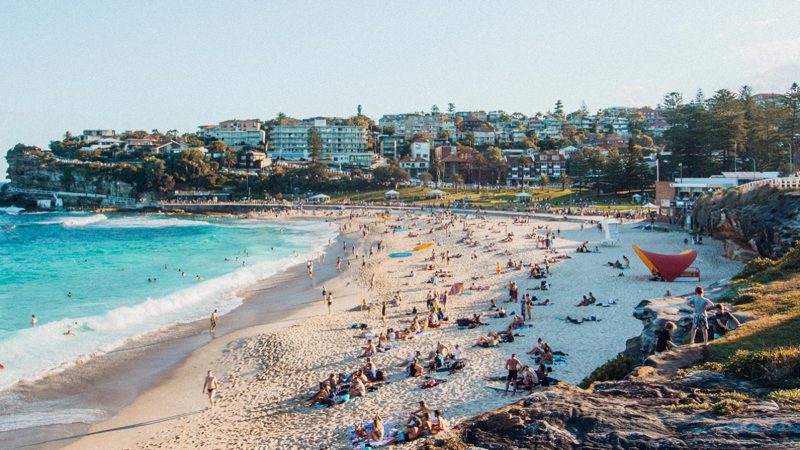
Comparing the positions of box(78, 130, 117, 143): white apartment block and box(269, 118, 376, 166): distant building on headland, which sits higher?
box(78, 130, 117, 143): white apartment block

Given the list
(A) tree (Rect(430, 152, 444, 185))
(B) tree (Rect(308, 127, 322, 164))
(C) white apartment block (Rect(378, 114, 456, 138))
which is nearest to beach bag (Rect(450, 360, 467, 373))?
(A) tree (Rect(430, 152, 444, 185))

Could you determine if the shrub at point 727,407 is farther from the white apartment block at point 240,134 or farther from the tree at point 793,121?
the white apartment block at point 240,134

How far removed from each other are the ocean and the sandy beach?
3.54m

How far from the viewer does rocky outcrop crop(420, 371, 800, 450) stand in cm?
576

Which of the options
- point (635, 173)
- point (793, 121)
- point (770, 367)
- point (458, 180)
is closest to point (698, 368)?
point (770, 367)

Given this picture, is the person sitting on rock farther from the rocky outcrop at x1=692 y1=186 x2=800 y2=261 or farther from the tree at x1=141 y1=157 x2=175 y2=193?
the tree at x1=141 y1=157 x2=175 y2=193

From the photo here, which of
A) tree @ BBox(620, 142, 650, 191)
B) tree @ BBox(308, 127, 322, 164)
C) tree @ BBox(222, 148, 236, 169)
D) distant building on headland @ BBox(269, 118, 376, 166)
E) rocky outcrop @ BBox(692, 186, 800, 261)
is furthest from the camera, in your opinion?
tree @ BBox(308, 127, 322, 164)

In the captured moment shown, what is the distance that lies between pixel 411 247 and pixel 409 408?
28062mm

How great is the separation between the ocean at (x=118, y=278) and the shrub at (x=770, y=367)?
620 inches

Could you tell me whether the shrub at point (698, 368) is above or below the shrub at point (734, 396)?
below

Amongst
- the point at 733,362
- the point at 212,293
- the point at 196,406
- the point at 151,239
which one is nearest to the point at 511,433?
the point at 733,362

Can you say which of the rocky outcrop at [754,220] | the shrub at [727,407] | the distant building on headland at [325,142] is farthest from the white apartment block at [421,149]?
the shrub at [727,407]

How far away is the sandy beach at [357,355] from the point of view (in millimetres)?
11961

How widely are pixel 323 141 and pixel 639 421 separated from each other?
358ft
